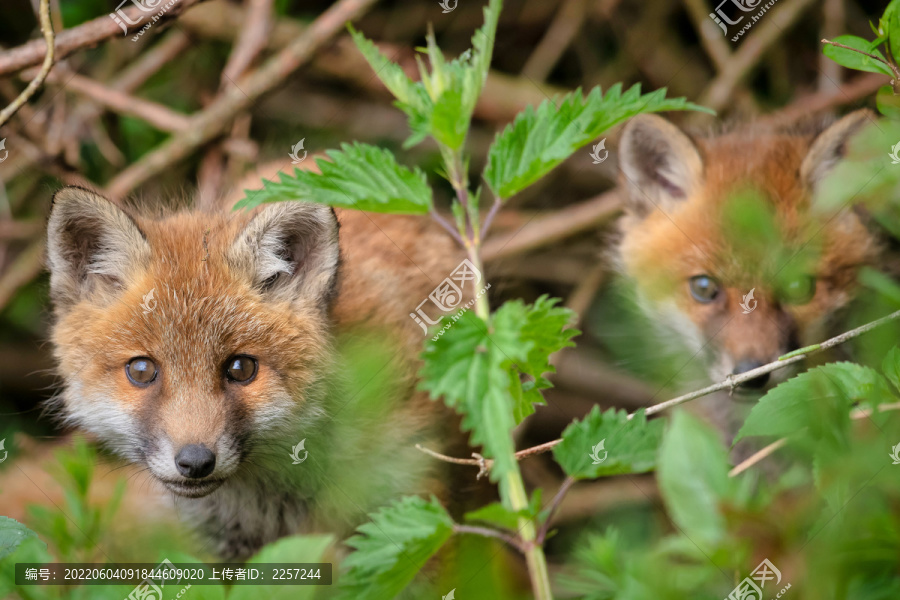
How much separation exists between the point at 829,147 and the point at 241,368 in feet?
7.81

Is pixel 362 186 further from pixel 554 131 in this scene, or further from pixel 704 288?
pixel 704 288

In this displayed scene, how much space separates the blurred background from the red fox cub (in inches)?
26.8

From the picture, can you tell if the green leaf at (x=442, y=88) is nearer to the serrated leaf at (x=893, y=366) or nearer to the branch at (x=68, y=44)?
the serrated leaf at (x=893, y=366)

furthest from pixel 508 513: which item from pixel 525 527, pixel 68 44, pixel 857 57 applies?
pixel 68 44

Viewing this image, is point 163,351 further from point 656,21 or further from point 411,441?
point 656,21

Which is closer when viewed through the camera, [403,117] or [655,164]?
[655,164]

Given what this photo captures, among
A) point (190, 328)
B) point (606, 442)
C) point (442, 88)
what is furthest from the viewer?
point (190, 328)

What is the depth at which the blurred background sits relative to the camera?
3965 mm

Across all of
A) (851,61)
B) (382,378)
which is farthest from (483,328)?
(382,378)

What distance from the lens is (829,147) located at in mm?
3059

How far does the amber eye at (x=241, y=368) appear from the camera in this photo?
252 centimetres

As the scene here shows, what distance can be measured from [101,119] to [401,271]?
237 cm

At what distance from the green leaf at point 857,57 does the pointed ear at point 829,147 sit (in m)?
1.36

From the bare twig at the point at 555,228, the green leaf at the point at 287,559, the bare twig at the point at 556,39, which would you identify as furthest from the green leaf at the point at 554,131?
the bare twig at the point at 556,39
